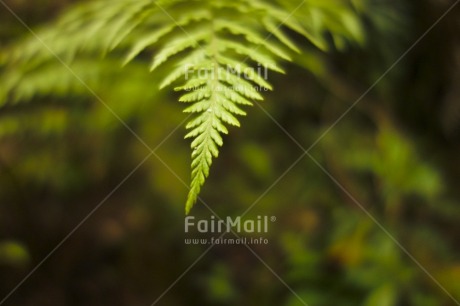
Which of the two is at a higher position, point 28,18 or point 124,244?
point 28,18

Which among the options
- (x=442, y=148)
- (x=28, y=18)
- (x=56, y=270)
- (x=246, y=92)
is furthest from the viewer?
(x=56, y=270)

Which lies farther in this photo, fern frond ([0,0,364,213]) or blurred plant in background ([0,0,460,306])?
blurred plant in background ([0,0,460,306])

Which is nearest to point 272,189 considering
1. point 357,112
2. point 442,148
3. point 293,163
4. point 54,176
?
point 293,163

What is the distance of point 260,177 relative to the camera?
1.79 meters

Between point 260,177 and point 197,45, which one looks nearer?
point 197,45

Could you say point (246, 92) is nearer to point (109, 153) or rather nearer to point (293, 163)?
point (293, 163)

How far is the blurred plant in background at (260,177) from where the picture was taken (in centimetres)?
143

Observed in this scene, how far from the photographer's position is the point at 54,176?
1.82 m

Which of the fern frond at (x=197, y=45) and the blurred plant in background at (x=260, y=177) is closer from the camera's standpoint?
the fern frond at (x=197, y=45)

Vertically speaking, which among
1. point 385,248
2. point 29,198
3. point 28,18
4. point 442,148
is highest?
point 28,18

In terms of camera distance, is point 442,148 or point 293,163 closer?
point 442,148

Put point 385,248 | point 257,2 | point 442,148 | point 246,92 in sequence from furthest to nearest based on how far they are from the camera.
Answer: point 442,148 < point 385,248 < point 257,2 < point 246,92

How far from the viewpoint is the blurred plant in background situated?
1427 mm

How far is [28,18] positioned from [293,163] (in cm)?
99
